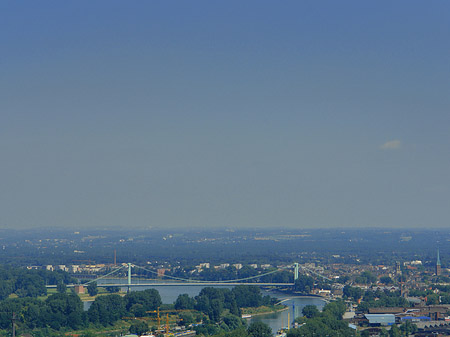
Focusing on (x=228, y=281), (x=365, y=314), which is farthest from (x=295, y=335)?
(x=228, y=281)

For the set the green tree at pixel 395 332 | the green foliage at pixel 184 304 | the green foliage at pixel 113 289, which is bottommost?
the green tree at pixel 395 332

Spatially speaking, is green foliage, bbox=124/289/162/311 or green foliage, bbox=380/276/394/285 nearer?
green foliage, bbox=124/289/162/311

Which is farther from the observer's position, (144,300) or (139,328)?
(144,300)

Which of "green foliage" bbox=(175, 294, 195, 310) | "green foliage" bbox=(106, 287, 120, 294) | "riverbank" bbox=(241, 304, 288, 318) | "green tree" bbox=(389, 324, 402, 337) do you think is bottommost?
"riverbank" bbox=(241, 304, 288, 318)

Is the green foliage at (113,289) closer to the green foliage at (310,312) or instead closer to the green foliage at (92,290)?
the green foliage at (92,290)

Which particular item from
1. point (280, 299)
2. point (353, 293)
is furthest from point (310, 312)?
point (280, 299)

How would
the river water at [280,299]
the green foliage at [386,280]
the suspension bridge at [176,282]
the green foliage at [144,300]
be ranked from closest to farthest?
1. the river water at [280,299]
2. the green foliage at [144,300]
3. the green foliage at [386,280]
4. the suspension bridge at [176,282]

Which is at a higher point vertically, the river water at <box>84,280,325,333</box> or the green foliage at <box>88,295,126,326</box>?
the green foliage at <box>88,295,126,326</box>

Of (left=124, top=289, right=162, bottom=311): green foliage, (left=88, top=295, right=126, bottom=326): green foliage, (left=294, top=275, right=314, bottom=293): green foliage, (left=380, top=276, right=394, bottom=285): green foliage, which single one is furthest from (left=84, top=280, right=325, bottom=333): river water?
(left=380, top=276, right=394, bottom=285): green foliage

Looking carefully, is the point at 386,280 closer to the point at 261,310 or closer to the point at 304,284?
the point at 304,284

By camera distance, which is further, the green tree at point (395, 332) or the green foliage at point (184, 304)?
the green foliage at point (184, 304)

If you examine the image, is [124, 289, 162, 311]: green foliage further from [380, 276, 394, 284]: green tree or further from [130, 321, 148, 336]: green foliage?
[380, 276, 394, 284]: green tree

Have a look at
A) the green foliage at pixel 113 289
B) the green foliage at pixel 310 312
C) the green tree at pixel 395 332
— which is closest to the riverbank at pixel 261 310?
the green foliage at pixel 310 312
